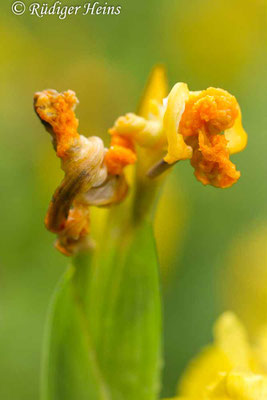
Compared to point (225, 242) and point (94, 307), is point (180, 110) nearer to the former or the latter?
point (94, 307)

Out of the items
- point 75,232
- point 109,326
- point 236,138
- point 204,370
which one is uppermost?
point 236,138

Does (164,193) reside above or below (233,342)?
above

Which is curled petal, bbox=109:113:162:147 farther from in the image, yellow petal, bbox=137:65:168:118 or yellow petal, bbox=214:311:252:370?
yellow petal, bbox=214:311:252:370

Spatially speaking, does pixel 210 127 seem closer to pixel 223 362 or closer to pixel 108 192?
pixel 108 192

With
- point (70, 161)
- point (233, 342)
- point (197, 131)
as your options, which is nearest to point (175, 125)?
point (197, 131)

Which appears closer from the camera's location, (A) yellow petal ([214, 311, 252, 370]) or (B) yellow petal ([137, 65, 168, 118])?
(B) yellow petal ([137, 65, 168, 118])

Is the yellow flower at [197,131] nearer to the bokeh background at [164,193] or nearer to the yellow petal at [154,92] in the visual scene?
the yellow petal at [154,92]

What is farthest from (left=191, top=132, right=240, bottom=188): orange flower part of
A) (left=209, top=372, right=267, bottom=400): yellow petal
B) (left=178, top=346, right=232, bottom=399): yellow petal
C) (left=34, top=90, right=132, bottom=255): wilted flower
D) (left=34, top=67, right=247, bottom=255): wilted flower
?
(left=178, top=346, right=232, bottom=399): yellow petal
